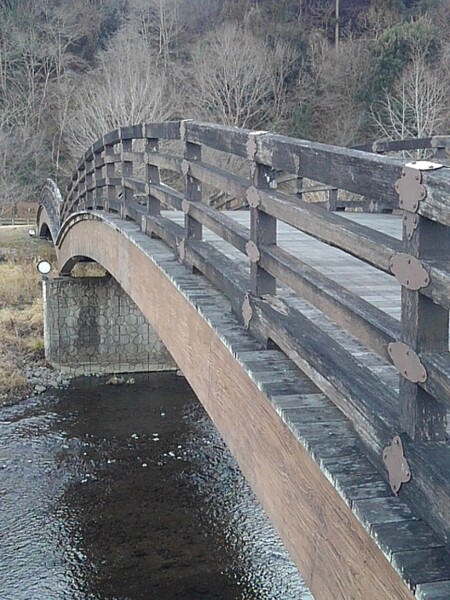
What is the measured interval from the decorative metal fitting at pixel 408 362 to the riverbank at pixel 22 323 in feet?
40.7

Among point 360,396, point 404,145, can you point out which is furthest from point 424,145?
point 360,396

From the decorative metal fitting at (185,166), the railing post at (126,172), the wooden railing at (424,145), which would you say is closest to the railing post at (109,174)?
the railing post at (126,172)

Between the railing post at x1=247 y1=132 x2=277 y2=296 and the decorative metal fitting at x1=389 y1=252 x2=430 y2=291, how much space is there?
1.63 metres

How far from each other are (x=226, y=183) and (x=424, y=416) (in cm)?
266

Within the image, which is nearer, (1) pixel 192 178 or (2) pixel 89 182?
(1) pixel 192 178

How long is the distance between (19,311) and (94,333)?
3139 mm

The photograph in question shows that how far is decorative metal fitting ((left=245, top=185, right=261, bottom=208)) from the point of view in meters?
4.09

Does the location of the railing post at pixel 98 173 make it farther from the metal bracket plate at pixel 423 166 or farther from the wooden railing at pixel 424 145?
the metal bracket plate at pixel 423 166

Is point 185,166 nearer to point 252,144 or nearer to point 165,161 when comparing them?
point 165,161

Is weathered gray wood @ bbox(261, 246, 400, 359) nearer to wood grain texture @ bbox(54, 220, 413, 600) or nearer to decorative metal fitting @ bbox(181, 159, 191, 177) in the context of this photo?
wood grain texture @ bbox(54, 220, 413, 600)

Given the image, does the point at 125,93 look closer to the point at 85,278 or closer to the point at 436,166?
the point at 85,278

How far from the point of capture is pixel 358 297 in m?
3.20

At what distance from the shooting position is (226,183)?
194 inches

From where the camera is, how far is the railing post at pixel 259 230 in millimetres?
4146
